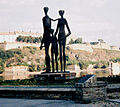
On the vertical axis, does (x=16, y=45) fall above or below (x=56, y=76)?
above

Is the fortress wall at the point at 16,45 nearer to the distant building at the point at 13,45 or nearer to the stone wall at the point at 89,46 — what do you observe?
the distant building at the point at 13,45

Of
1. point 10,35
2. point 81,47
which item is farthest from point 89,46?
point 10,35

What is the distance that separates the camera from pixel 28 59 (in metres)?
96.6

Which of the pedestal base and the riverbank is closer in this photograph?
the riverbank

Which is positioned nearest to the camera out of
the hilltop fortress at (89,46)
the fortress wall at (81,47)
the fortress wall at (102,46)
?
the fortress wall at (81,47)

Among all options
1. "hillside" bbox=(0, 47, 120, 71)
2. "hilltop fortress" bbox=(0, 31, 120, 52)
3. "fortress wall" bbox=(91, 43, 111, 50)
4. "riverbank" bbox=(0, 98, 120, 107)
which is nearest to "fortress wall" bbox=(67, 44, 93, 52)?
"hilltop fortress" bbox=(0, 31, 120, 52)

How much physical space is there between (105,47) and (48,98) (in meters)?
140

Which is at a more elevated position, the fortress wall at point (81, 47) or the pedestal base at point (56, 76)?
the fortress wall at point (81, 47)

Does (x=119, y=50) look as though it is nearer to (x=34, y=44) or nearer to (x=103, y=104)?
(x=34, y=44)

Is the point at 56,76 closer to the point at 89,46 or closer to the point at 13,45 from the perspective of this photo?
the point at 13,45

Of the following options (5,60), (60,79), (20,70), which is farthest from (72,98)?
(5,60)

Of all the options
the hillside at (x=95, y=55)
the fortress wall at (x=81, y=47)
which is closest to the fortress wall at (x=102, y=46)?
the hillside at (x=95, y=55)

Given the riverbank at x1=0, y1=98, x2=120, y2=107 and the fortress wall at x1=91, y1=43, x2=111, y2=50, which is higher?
the fortress wall at x1=91, y1=43, x2=111, y2=50

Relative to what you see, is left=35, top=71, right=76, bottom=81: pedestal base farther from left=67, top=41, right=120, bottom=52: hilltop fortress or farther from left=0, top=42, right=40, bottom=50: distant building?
left=67, top=41, right=120, bottom=52: hilltop fortress
